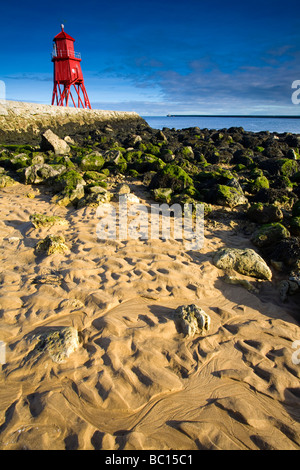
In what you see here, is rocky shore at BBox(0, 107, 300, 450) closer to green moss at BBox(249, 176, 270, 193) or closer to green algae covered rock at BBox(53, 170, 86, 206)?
green algae covered rock at BBox(53, 170, 86, 206)

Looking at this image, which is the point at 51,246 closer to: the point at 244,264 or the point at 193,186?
the point at 244,264

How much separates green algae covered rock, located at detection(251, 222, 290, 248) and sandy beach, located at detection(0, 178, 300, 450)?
0.94m

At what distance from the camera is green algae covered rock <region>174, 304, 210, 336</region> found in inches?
113

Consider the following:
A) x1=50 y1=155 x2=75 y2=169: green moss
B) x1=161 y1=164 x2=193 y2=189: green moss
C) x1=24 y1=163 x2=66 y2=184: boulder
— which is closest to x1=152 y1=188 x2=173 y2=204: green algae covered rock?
x1=161 y1=164 x2=193 y2=189: green moss

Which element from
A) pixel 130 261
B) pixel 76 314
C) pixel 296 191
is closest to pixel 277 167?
pixel 296 191

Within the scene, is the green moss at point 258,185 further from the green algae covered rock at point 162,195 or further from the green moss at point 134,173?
the green moss at point 134,173

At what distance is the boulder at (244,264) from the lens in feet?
13.1

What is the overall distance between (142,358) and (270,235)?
366 centimetres

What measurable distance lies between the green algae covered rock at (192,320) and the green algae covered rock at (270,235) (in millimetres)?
2581

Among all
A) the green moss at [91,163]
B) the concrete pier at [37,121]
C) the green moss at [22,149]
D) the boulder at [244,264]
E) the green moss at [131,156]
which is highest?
the concrete pier at [37,121]

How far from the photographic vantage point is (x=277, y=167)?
32.3 feet

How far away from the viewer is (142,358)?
8.29 ft

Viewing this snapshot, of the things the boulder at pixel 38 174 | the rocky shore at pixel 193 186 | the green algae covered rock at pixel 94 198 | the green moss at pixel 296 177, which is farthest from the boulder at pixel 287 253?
the boulder at pixel 38 174
